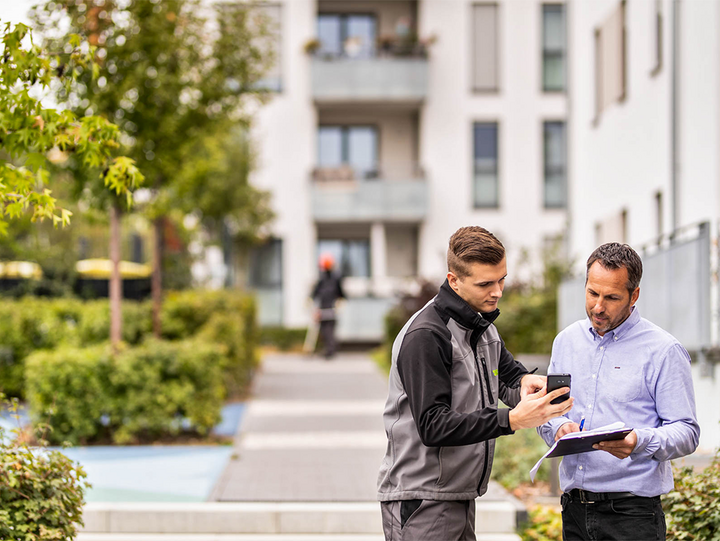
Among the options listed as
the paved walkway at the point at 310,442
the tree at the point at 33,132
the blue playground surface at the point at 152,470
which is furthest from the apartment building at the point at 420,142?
the tree at the point at 33,132

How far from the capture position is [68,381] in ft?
30.7

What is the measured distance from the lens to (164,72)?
10664mm

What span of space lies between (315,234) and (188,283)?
298 inches

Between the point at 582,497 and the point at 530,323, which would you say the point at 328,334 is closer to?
the point at 530,323

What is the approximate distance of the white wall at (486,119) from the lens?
26.1 metres

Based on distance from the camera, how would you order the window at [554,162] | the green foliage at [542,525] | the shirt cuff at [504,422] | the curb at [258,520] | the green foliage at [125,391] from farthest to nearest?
1. the window at [554,162]
2. the green foliage at [125,391]
3. the curb at [258,520]
4. the green foliage at [542,525]
5. the shirt cuff at [504,422]

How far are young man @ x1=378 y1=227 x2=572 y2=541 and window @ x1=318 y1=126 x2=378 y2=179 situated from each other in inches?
943

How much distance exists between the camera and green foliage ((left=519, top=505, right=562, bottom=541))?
613 cm

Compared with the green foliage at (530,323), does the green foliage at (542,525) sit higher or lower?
lower

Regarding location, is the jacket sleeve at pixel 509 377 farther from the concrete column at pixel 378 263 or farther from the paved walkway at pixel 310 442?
the concrete column at pixel 378 263

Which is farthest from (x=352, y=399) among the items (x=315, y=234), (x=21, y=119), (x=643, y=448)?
(x=315, y=234)

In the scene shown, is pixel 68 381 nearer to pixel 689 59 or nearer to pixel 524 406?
pixel 524 406

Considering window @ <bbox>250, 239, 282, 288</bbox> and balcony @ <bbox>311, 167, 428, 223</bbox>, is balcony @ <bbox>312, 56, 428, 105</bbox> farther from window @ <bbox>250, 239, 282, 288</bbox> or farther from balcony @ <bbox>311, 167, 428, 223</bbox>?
window @ <bbox>250, 239, 282, 288</bbox>

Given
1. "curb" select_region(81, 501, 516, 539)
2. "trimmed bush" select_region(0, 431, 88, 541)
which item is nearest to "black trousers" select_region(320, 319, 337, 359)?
"curb" select_region(81, 501, 516, 539)
